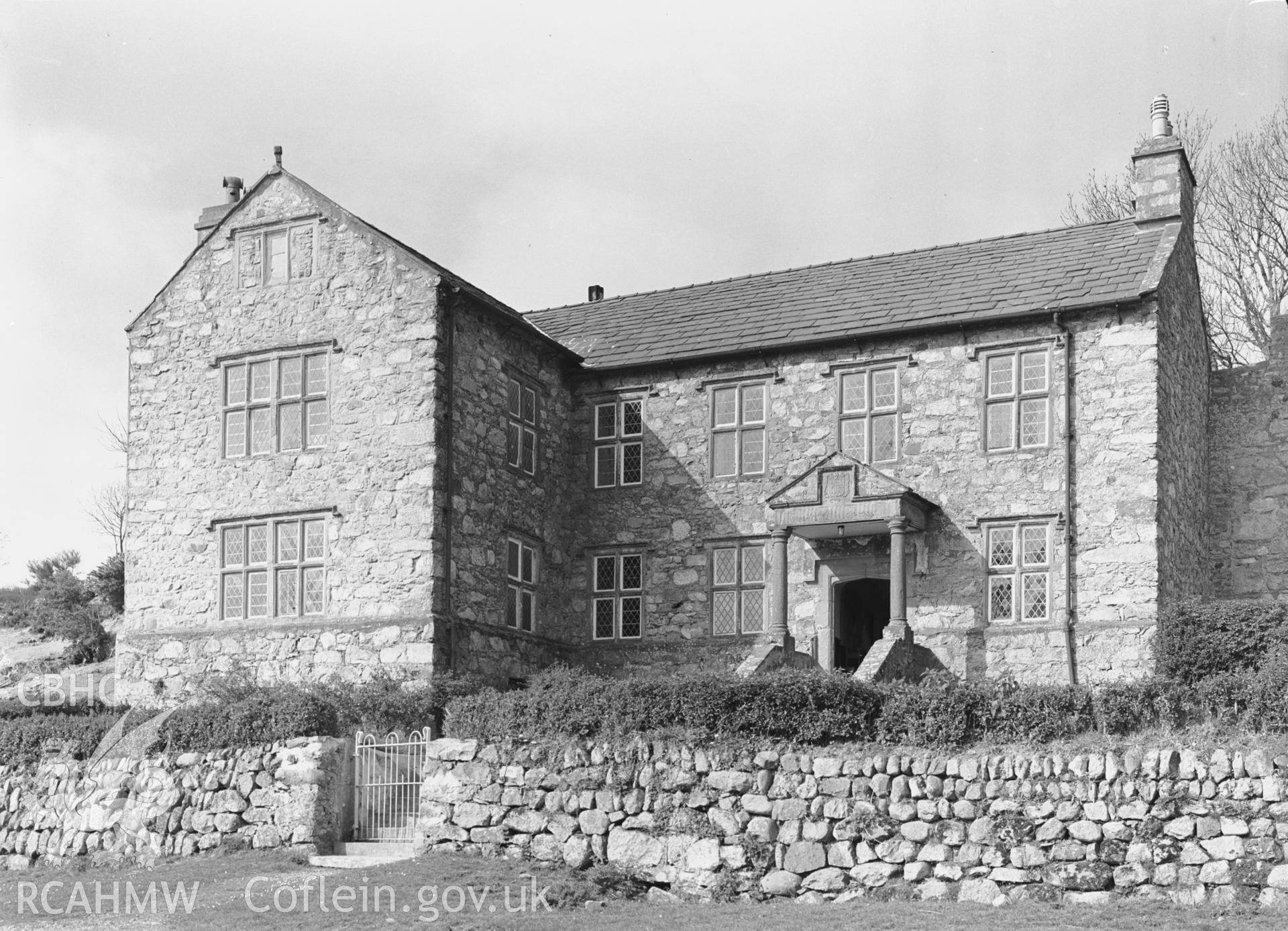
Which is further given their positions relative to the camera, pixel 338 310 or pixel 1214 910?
pixel 338 310

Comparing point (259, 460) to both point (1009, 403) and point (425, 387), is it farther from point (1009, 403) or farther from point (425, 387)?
point (1009, 403)

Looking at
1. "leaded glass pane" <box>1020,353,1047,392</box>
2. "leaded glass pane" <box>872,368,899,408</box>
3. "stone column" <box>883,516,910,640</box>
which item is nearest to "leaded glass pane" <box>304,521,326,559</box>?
"stone column" <box>883,516,910,640</box>

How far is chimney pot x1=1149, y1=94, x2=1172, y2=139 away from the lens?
93.0 ft

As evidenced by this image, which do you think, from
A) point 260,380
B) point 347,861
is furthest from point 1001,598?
point 260,380

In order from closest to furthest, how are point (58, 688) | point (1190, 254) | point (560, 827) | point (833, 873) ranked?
point (833, 873), point (560, 827), point (1190, 254), point (58, 688)

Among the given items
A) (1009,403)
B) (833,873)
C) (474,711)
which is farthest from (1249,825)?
(1009,403)

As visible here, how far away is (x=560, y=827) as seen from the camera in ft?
60.7

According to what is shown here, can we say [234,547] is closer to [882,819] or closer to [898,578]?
[898,578]

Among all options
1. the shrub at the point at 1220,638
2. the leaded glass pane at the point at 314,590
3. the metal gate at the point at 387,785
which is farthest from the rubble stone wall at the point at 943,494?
the metal gate at the point at 387,785

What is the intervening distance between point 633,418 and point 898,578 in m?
6.22

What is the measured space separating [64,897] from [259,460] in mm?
9131

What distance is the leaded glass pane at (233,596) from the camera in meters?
26.1

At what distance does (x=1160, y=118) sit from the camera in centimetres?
2848

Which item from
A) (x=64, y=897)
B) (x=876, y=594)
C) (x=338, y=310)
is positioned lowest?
(x=64, y=897)
